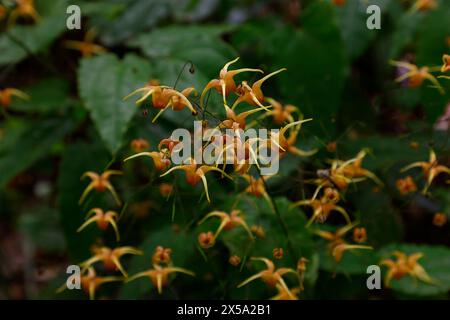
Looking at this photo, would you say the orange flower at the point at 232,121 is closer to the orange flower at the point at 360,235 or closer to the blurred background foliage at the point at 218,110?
the blurred background foliage at the point at 218,110

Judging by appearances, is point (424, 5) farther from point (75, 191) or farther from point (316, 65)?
point (75, 191)

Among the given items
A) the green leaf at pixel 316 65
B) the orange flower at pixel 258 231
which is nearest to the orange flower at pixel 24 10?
the green leaf at pixel 316 65

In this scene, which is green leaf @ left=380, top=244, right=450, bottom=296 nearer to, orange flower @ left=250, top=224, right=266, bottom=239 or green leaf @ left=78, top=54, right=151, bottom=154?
orange flower @ left=250, top=224, right=266, bottom=239

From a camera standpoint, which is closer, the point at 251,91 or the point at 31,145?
the point at 251,91

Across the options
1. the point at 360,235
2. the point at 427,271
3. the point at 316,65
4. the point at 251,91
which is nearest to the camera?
the point at 251,91

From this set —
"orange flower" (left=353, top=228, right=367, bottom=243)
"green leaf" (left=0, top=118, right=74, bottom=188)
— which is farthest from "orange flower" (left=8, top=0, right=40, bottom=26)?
"orange flower" (left=353, top=228, right=367, bottom=243)

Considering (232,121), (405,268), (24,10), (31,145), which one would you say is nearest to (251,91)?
(232,121)

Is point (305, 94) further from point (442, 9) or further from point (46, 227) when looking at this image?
point (46, 227)
